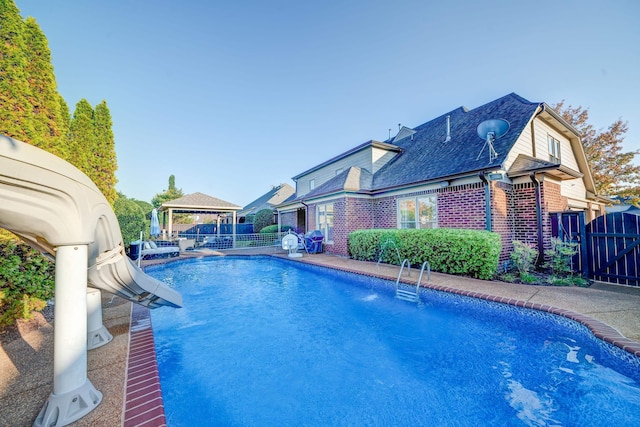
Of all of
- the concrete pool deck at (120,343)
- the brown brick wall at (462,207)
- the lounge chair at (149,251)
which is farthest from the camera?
the lounge chair at (149,251)

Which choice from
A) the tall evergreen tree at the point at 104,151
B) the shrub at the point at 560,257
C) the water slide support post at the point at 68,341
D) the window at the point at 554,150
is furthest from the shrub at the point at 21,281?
the window at the point at 554,150

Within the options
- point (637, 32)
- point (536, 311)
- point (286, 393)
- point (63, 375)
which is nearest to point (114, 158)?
point (63, 375)

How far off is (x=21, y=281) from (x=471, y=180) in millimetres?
11310

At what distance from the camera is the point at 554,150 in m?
11.0

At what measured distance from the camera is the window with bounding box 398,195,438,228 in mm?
10289

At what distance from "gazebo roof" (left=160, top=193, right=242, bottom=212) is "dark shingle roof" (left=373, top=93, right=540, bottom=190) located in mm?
12049

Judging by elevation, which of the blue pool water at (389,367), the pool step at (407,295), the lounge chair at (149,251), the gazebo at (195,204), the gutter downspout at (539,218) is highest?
the gazebo at (195,204)

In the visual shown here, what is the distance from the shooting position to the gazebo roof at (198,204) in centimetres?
1814

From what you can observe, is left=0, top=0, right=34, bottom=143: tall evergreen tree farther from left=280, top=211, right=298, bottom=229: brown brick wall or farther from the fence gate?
left=280, top=211, right=298, bottom=229: brown brick wall

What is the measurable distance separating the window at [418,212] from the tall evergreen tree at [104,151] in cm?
1265

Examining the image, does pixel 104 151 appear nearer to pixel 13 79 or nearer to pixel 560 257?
pixel 13 79

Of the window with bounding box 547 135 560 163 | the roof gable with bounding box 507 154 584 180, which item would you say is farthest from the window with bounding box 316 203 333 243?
the window with bounding box 547 135 560 163

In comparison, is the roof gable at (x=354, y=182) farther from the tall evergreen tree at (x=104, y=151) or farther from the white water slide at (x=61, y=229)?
the white water slide at (x=61, y=229)

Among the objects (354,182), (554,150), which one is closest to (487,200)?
(554,150)
